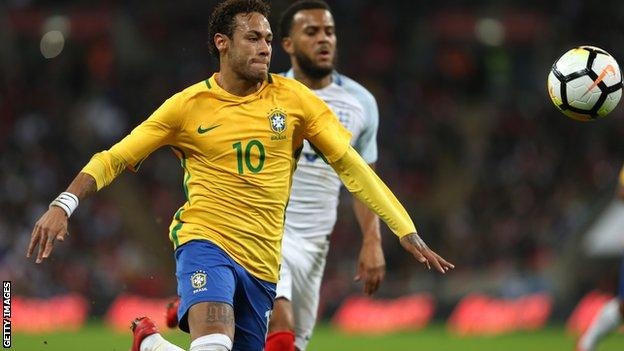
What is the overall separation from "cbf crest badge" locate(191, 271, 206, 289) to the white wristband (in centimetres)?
72

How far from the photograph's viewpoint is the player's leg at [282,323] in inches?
282

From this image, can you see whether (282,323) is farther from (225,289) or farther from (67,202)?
(67,202)

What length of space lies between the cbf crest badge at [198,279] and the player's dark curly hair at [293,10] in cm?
269

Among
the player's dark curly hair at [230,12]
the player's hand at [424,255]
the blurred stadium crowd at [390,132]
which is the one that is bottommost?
the player's hand at [424,255]

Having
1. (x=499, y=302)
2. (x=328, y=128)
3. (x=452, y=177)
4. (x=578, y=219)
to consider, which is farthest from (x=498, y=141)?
(x=328, y=128)

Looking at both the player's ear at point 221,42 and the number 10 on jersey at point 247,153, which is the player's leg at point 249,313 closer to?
the number 10 on jersey at point 247,153

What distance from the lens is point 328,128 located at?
21.4 ft

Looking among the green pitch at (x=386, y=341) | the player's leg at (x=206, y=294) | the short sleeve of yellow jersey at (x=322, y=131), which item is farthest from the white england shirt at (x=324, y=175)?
the green pitch at (x=386, y=341)

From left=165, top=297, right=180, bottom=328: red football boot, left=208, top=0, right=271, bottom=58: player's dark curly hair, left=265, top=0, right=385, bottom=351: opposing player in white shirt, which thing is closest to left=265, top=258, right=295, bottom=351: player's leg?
left=265, top=0, right=385, bottom=351: opposing player in white shirt

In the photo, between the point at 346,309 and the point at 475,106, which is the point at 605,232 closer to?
the point at 346,309

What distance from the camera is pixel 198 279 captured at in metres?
6.08

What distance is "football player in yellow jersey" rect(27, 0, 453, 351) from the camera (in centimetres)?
619

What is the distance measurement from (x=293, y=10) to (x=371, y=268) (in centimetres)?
200

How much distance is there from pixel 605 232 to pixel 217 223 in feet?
39.0
